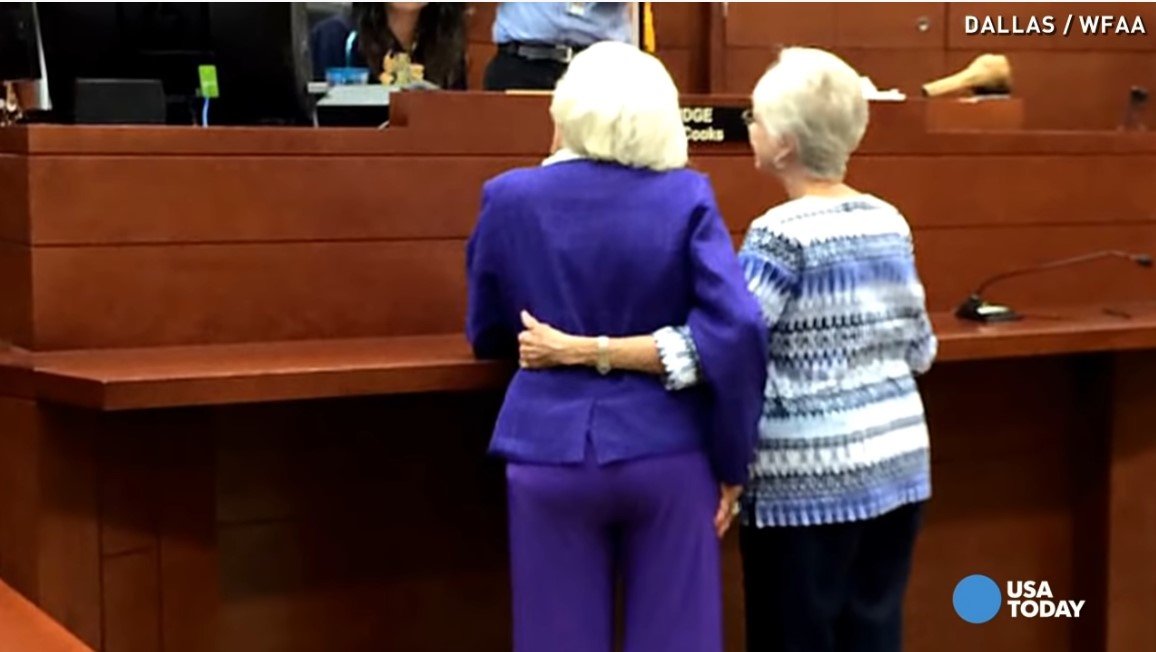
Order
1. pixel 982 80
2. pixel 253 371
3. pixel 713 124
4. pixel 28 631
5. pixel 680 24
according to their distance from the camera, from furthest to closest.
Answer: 1. pixel 680 24
2. pixel 982 80
3. pixel 713 124
4. pixel 253 371
5. pixel 28 631

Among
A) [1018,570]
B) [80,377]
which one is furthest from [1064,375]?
[80,377]

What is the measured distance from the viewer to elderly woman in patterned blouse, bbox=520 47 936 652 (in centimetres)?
235

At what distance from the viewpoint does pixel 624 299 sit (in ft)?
7.53

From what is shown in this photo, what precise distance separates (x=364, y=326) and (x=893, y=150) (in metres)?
1.08

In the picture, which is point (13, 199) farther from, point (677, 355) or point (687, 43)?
point (687, 43)

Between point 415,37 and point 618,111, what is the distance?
1455 millimetres

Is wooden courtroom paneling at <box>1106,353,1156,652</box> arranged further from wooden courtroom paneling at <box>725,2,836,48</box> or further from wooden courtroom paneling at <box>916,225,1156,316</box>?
wooden courtroom paneling at <box>725,2,836,48</box>

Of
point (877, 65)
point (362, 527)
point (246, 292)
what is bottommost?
point (362, 527)

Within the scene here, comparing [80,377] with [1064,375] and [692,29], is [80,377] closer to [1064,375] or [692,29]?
[1064,375]

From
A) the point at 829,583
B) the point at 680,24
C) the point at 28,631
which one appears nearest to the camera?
the point at 28,631

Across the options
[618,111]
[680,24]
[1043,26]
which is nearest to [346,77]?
[618,111]

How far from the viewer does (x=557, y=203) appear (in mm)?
2271

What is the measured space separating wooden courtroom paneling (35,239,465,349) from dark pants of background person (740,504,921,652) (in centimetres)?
69

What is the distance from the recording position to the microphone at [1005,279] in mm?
3084
